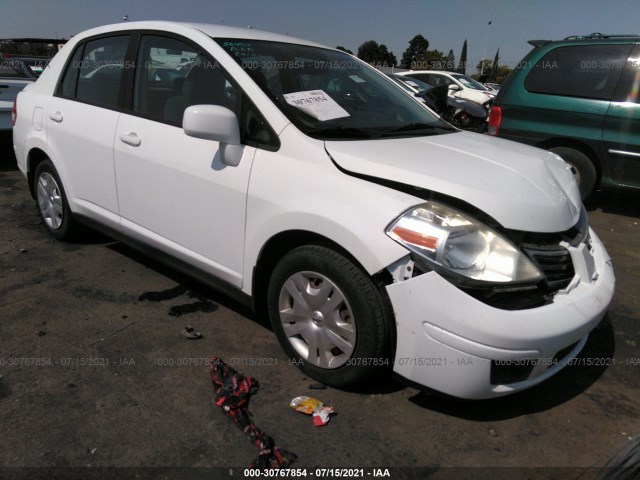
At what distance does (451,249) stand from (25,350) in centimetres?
231

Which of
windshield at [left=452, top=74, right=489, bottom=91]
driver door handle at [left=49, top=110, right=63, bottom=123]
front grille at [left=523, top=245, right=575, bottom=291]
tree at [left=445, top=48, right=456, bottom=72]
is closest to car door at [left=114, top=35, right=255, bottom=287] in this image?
driver door handle at [left=49, top=110, right=63, bottom=123]

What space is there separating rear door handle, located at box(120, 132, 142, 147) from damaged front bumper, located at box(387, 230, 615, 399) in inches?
74.7

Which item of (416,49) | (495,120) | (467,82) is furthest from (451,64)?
(495,120)

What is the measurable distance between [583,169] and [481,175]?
13.4 ft

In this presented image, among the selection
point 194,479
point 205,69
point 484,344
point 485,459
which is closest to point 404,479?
point 485,459

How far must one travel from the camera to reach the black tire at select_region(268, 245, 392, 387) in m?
2.15

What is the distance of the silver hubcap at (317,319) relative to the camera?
7.47ft

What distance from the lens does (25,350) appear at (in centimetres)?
271

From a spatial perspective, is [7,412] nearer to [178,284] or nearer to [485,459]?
[178,284]

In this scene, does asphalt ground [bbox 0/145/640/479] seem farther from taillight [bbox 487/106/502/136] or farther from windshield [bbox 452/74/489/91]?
windshield [bbox 452/74/489/91]

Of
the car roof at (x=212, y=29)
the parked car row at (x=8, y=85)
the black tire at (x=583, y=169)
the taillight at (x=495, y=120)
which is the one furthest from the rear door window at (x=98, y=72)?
the black tire at (x=583, y=169)

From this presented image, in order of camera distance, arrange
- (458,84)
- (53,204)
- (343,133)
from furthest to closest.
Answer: (458,84) → (53,204) → (343,133)

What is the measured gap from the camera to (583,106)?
217 inches

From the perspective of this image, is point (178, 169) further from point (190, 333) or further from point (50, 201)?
point (50, 201)
